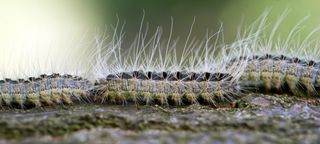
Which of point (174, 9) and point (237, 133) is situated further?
point (174, 9)

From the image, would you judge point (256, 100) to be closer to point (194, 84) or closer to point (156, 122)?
point (194, 84)

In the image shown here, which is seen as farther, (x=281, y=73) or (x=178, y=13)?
(x=178, y=13)

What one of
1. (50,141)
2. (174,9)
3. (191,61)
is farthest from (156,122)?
(174,9)

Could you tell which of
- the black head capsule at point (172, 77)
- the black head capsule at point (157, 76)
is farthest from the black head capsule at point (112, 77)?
the black head capsule at point (172, 77)

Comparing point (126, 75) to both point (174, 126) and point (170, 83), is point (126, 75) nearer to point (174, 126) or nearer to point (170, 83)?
point (170, 83)

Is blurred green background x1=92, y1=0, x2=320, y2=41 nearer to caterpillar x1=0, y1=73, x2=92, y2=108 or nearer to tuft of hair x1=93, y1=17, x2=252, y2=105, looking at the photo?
tuft of hair x1=93, y1=17, x2=252, y2=105

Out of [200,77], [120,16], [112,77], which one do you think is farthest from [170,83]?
[120,16]
